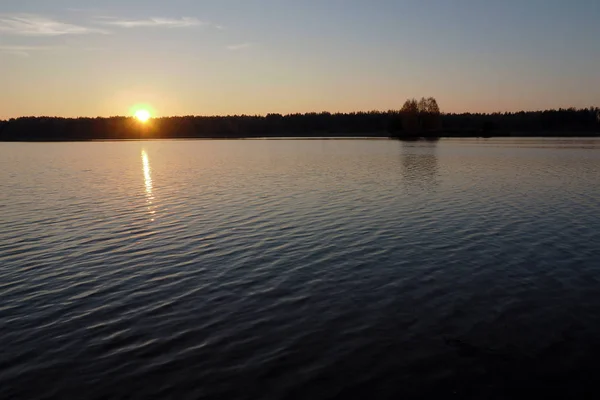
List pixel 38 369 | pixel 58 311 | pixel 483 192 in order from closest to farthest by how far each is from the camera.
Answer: pixel 38 369 → pixel 58 311 → pixel 483 192

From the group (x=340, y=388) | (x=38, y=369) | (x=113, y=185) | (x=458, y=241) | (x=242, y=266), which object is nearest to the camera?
(x=340, y=388)

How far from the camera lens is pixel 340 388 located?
9.26m

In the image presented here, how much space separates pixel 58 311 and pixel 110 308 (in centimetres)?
148

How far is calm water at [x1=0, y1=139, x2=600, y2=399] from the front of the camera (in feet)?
31.8

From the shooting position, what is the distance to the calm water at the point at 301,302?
31.8 ft

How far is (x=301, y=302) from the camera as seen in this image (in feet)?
45.5

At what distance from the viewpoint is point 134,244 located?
21.2 m

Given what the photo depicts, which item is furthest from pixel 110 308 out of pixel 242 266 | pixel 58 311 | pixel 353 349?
pixel 353 349

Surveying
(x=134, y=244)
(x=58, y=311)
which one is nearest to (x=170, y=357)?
(x=58, y=311)

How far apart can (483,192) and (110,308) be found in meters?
31.8

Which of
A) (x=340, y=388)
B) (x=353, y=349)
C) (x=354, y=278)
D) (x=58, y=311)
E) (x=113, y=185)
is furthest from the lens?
(x=113, y=185)

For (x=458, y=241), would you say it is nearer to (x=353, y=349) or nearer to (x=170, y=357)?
(x=353, y=349)

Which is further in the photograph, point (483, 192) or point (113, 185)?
point (113, 185)

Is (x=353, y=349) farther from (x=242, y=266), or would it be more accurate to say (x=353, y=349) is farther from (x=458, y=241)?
(x=458, y=241)
